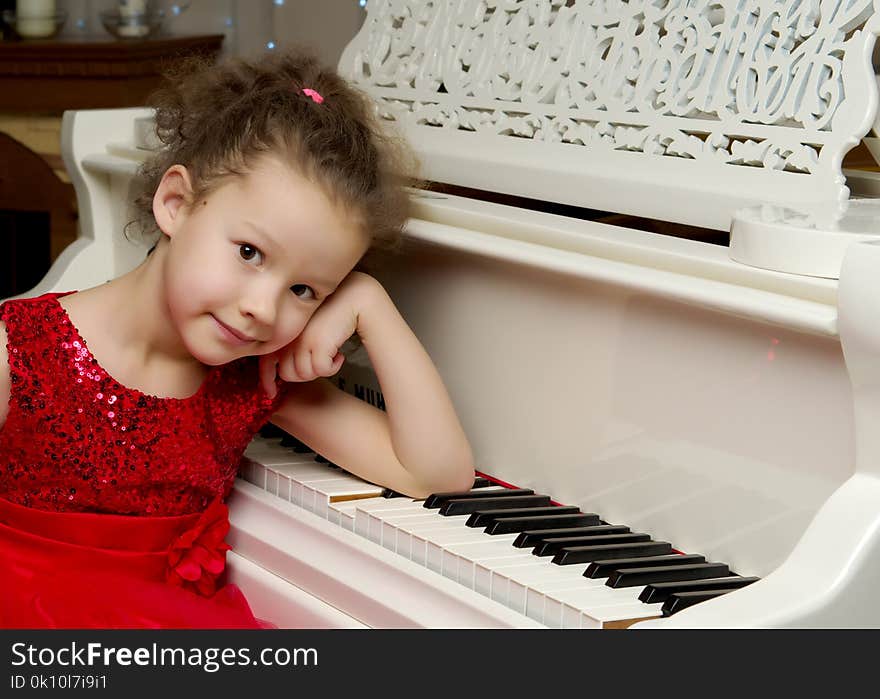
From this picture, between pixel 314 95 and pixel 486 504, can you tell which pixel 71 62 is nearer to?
pixel 314 95

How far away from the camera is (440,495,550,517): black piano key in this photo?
58.8 inches

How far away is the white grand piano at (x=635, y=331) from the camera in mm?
1172

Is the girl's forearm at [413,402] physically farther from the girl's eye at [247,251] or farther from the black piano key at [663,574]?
the black piano key at [663,574]

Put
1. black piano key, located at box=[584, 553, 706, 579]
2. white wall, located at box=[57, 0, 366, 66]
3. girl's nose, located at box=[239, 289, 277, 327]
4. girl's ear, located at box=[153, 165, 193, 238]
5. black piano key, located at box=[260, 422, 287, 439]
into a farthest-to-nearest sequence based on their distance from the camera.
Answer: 1. white wall, located at box=[57, 0, 366, 66]
2. black piano key, located at box=[260, 422, 287, 439]
3. girl's ear, located at box=[153, 165, 193, 238]
4. girl's nose, located at box=[239, 289, 277, 327]
5. black piano key, located at box=[584, 553, 706, 579]

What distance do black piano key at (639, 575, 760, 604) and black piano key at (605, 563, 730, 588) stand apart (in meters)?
0.01

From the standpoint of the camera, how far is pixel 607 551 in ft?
4.38

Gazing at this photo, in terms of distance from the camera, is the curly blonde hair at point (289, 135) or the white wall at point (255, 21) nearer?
the curly blonde hair at point (289, 135)

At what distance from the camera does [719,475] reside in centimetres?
132

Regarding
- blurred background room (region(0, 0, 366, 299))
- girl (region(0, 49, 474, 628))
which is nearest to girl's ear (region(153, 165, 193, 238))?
girl (region(0, 49, 474, 628))

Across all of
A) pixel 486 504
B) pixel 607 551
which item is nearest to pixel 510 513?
pixel 486 504

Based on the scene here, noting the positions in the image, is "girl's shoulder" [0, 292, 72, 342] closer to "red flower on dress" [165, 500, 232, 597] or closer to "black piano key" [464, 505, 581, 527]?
"red flower on dress" [165, 500, 232, 597]

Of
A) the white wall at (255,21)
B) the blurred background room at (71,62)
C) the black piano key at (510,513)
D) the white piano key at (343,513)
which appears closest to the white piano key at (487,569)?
the black piano key at (510,513)

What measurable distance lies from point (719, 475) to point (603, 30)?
612 mm
